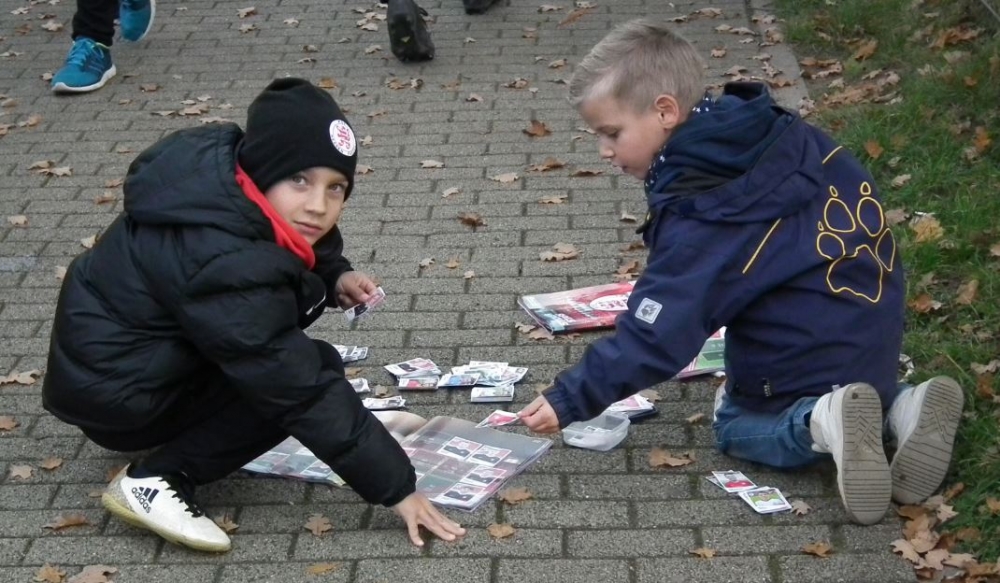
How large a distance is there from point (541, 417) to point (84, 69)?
567 cm

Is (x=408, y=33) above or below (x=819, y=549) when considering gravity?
below

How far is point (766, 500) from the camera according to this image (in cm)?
410

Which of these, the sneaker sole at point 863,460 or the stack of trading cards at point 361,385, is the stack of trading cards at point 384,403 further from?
the sneaker sole at point 863,460

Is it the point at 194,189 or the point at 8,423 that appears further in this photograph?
the point at 8,423

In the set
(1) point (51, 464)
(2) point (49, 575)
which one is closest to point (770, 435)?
(2) point (49, 575)

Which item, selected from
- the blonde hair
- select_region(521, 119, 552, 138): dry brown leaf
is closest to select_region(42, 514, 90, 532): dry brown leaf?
the blonde hair

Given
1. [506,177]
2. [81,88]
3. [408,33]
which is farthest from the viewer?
[408,33]

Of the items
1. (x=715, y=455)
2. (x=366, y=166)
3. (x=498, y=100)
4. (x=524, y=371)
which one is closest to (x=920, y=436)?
(x=715, y=455)

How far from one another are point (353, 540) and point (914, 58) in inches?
189

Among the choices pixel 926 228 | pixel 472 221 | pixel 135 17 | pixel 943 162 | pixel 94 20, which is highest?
pixel 926 228

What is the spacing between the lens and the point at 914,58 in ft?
24.7

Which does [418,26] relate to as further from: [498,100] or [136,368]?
[136,368]

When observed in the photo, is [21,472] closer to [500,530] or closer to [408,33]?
[500,530]

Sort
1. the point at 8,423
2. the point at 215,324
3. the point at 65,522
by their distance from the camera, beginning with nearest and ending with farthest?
1. the point at 215,324
2. the point at 65,522
3. the point at 8,423
